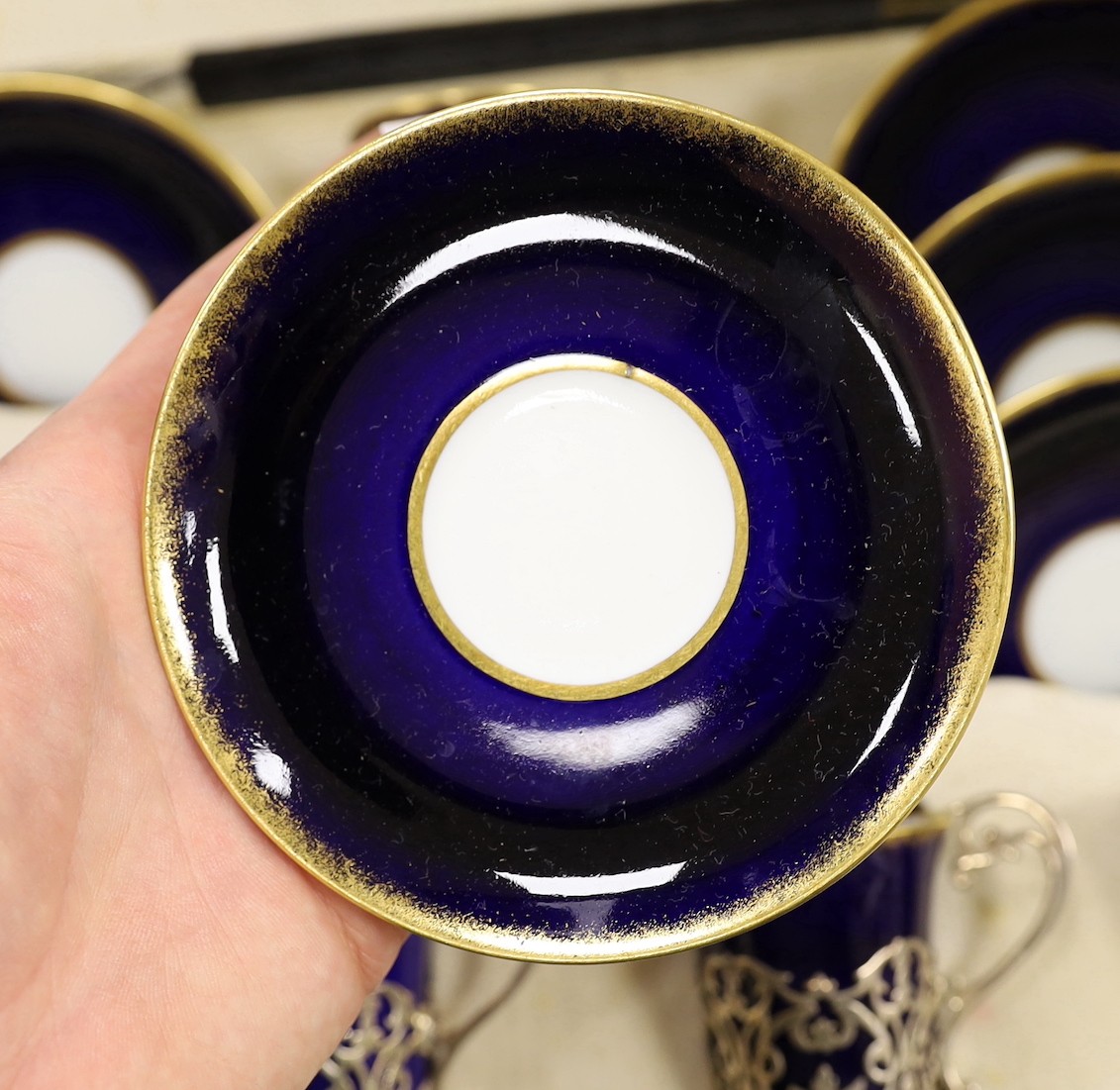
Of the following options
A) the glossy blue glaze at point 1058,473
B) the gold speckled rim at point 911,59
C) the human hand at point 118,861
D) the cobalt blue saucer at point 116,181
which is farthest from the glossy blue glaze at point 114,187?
the glossy blue glaze at point 1058,473

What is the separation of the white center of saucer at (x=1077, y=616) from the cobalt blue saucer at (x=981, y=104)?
0.22m

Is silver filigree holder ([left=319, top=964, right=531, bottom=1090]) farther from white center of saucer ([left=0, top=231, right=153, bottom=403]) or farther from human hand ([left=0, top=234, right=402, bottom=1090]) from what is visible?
white center of saucer ([left=0, top=231, right=153, bottom=403])

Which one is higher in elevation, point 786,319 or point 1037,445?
point 1037,445

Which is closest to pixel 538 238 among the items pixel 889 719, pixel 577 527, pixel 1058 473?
pixel 577 527

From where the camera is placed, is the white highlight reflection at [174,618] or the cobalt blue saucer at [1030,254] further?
the cobalt blue saucer at [1030,254]

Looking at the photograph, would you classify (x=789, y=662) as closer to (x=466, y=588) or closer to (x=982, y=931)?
(x=466, y=588)

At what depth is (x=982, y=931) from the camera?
1.95ft

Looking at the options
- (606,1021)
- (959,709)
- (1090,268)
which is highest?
(1090,268)

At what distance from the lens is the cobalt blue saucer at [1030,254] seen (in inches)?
23.2

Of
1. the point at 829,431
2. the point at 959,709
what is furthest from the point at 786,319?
the point at 959,709

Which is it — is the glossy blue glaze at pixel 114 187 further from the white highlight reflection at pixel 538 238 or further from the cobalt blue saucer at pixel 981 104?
the cobalt blue saucer at pixel 981 104

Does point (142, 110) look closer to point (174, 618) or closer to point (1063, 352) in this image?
point (174, 618)

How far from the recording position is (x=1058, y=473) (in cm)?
58

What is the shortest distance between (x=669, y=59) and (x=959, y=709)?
1.48 ft
